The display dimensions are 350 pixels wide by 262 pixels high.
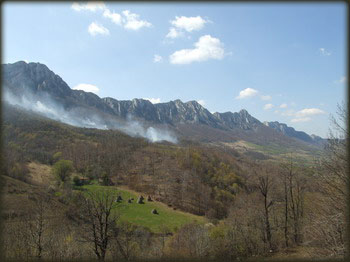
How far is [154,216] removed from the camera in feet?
198

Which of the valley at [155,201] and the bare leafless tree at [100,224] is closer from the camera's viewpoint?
the bare leafless tree at [100,224]

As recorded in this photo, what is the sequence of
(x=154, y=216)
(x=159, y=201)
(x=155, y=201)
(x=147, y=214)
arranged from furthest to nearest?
(x=159, y=201) < (x=155, y=201) < (x=147, y=214) < (x=154, y=216)

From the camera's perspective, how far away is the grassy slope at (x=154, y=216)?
55.1 meters

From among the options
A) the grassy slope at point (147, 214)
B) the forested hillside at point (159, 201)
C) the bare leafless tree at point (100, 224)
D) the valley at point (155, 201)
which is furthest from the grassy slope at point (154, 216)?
the bare leafless tree at point (100, 224)

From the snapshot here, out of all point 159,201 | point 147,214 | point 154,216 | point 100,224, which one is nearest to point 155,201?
point 159,201

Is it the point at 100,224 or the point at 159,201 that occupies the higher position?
the point at 100,224

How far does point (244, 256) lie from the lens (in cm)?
2719

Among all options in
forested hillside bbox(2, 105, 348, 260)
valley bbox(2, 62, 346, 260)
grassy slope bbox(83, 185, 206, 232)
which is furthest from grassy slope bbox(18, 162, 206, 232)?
forested hillside bbox(2, 105, 348, 260)

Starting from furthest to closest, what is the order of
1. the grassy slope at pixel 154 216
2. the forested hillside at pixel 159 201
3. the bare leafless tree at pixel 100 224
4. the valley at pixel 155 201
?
the grassy slope at pixel 154 216 → the valley at pixel 155 201 → the forested hillside at pixel 159 201 → the bare leafless tree at pixel 100 224

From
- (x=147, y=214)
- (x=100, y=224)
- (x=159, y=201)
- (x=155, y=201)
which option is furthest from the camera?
(x=159, y=201)

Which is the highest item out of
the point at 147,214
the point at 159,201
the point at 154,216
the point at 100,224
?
the point at 100,224

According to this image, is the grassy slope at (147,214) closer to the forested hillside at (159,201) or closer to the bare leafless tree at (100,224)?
the forested hillside at (159,201)

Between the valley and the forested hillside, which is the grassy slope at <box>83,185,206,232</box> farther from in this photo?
the forested hillside

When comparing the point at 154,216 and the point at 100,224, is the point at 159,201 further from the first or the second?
the point at 100,224
